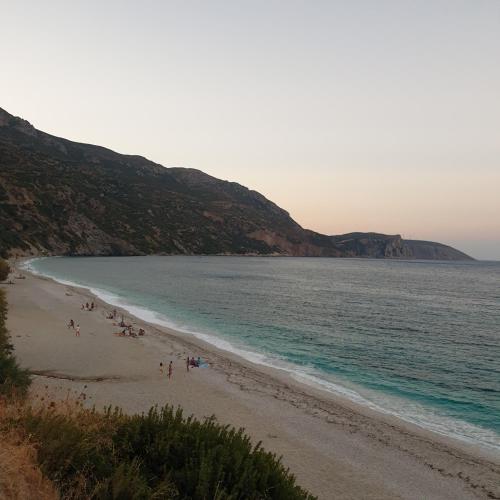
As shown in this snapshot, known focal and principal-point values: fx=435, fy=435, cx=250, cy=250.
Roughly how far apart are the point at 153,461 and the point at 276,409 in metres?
12.3

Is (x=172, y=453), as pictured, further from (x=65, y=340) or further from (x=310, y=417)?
(x=65, y=340)

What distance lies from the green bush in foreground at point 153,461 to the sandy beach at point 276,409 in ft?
20.0

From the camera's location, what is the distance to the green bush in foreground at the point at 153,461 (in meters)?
6.46

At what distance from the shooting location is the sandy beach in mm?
13328

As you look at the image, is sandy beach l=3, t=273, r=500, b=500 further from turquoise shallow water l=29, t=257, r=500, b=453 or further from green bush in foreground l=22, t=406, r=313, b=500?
green bush in foreground l=22, t=406, r=313, b=500

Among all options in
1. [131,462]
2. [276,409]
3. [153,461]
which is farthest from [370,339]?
[131,462]

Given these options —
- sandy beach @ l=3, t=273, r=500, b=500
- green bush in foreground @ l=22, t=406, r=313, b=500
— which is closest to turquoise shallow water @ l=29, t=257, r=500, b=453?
sandy beach @ l=3, t=273, r=500, b=500

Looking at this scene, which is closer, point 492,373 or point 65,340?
point 492,373

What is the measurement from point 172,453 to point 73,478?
62.9 inches

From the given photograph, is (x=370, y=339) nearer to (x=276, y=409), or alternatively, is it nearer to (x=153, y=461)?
(x=276, y=409)

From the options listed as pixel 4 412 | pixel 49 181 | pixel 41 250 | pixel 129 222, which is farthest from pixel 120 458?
pixel 129 222

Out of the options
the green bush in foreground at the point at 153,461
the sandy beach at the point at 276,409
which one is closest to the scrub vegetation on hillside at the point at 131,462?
the green bush in foreground at the point at 153,461

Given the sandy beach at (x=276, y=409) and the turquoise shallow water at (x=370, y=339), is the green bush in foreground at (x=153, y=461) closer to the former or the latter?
the sandy beach at (x=276, y=409)

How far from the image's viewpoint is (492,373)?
87.5 feet
